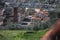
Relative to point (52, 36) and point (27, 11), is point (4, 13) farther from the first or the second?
point (52, 36)

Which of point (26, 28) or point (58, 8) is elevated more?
point (58, 8)

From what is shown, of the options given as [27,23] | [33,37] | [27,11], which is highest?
[27,11]

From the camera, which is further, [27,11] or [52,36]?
[27,11]

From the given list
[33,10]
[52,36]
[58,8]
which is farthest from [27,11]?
[52,36]

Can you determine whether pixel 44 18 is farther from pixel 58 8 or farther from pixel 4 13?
pixel 4 13

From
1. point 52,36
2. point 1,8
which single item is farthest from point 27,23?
point 52,36

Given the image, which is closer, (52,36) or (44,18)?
(52,36)
